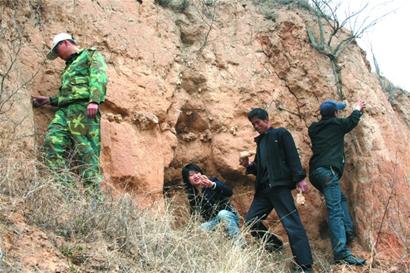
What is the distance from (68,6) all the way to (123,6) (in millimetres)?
767

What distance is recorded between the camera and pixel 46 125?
6285mm

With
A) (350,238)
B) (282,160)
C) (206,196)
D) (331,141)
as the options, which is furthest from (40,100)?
(350,238)

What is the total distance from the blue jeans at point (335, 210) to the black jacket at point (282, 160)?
2.25ft

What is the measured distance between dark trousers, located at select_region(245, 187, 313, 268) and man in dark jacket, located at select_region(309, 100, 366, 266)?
2.06 ft

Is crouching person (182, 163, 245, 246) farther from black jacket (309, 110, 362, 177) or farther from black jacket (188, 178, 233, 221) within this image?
black jacket (309, 110, 362, 177)

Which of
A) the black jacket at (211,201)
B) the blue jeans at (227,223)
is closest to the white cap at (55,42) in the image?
the black jacket at (211,201)

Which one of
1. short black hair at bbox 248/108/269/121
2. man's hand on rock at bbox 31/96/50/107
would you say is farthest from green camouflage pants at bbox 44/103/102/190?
short black hair at bbox 248/108/269/121

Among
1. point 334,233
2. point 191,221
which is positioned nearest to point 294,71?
point 334,233

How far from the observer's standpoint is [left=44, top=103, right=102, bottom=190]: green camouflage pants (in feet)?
18.7

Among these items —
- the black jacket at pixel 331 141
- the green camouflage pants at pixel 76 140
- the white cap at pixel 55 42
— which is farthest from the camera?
the black jacket at pixel 331 141

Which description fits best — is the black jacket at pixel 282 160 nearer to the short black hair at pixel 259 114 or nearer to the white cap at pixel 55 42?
the short black hair at pixel 259 114

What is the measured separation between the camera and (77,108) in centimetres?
598

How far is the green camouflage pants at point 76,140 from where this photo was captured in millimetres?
5688

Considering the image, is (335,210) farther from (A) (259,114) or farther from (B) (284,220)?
(A) (259,114)
